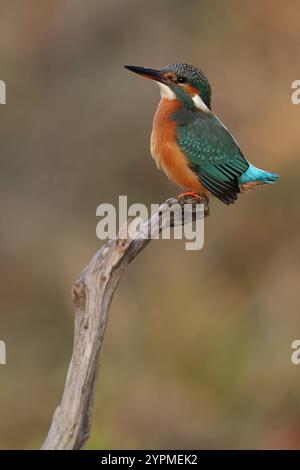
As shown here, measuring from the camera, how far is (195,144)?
4.90 m

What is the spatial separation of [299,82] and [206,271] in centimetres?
189

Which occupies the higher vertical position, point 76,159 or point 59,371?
point 76,159

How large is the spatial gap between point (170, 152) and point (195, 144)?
14 cm

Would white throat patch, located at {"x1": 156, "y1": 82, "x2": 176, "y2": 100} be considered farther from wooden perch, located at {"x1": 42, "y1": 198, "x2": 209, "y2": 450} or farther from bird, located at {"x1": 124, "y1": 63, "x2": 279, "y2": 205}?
wooden perch, located at {"x1": 42, "y1": 198, "x2": 209, "y2": 450}

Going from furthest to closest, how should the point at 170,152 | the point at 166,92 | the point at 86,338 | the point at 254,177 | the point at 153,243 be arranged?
the point at 153,243 → the point at 166,92 → the point at 170,152 → the point at 254,177 → the point at 86,338

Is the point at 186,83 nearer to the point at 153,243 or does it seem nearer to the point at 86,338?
the point at 86,338

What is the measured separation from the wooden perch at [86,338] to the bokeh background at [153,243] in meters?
2.90

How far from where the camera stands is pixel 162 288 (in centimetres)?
855

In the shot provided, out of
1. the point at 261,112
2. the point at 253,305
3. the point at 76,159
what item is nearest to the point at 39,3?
the point at 76,159

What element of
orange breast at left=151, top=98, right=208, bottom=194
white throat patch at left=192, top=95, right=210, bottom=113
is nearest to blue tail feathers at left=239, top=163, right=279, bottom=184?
orange breast at left=151, top=98, right=208, bottom=194

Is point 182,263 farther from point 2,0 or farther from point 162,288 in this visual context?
point 2,0

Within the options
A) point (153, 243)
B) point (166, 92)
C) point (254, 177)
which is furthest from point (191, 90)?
point (153, 243)

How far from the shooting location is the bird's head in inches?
195
